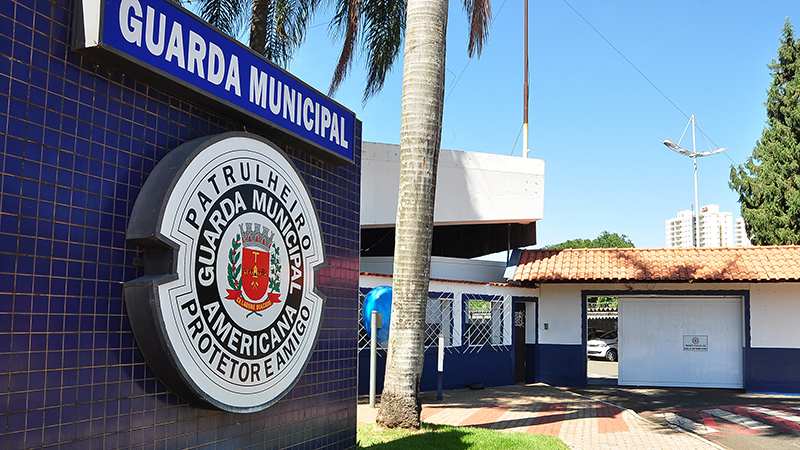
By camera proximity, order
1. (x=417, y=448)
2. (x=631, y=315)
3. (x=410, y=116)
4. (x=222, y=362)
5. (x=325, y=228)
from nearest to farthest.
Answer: (x=222, y=362), (x=325, y=228), (x=417, y=448), (x=410, y=116), (x=631, y=315)

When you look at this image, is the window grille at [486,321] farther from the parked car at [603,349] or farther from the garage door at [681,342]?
the parked car at [603,349]

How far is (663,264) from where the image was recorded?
57.0ft

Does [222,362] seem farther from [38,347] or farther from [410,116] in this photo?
[410,116]

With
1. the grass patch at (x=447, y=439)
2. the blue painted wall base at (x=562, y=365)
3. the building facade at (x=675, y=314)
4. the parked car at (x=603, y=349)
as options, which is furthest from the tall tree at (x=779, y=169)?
the grass patch at (x=447, y=439)

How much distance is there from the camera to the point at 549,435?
9867 mm

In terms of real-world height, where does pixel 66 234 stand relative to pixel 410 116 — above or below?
below

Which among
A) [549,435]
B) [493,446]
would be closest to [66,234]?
[493,446]

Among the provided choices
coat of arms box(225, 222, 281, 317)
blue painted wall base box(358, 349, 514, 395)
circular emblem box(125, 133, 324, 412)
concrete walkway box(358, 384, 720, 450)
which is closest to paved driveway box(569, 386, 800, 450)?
concrete walkway box(358, 384, 720, 450)

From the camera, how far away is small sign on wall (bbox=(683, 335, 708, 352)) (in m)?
17.8

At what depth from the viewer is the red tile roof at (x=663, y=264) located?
16.4m

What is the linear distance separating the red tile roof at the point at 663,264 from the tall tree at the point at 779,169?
424 inches

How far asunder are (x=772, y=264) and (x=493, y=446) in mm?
11786

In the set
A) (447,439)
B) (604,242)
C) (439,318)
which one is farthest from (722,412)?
(604,242)

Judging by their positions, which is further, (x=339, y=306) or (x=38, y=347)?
(x=339, y=306)
